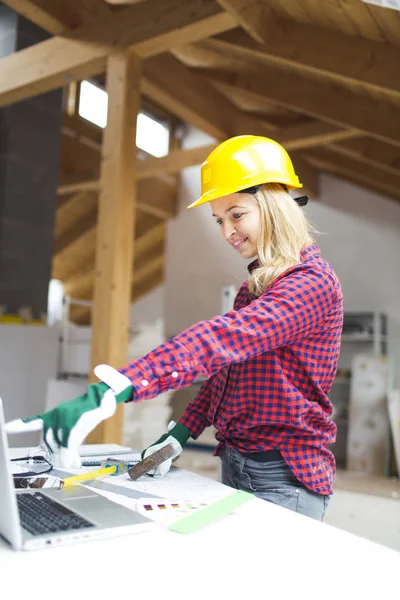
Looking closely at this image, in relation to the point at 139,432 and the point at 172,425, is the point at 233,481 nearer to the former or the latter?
the point at 172,425

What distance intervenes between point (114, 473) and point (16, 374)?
3.60m

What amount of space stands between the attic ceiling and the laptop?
268 cm

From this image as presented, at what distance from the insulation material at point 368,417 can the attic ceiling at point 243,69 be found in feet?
6.69

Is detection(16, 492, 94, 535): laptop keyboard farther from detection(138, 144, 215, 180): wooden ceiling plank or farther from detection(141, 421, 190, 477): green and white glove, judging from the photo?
detection(138, 144, 215, 180): wooden ceiling plank

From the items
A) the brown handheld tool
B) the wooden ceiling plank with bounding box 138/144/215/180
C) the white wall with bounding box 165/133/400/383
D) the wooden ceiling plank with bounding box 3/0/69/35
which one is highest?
the wooden ceiling plank with bounding box 3/0/69/35

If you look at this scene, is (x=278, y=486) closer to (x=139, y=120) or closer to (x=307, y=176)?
(x=307, y=176)

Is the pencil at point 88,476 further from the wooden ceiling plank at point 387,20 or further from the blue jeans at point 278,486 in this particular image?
the wooden ceiling plank at point 387,20

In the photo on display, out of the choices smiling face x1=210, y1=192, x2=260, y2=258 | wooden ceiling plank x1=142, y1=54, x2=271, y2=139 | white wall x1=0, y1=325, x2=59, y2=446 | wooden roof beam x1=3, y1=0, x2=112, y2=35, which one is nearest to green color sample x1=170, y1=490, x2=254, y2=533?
smiling face x1=210, y1=192, x2=260, y2=258

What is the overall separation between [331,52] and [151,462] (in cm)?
308

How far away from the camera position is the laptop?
3.01 ft

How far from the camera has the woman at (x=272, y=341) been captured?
1139 mm

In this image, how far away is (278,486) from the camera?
1321 mm

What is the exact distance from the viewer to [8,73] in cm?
407

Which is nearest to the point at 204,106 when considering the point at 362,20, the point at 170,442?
the point at 362,20
